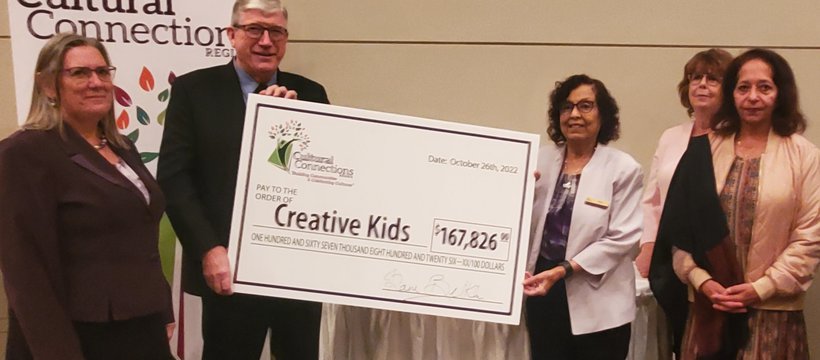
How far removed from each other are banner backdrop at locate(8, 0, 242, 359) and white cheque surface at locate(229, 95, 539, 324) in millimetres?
970

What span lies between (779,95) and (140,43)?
2472mm

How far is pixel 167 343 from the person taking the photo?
2211mm

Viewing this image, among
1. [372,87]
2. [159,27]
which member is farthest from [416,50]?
[159,27]

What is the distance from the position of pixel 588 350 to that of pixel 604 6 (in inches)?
69.9

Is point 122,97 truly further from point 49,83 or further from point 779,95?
point 779,95

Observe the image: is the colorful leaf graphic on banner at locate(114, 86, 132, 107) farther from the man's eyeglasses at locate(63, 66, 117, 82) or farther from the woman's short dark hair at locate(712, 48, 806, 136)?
the woman's short dark hair at locate(712, 48, 806, 136)

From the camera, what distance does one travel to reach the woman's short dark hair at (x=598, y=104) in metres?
2.65

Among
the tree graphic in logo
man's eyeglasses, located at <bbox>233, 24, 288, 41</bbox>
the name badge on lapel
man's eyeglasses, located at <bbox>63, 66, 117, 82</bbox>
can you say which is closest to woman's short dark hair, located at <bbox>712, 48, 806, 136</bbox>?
the name badge on lapel

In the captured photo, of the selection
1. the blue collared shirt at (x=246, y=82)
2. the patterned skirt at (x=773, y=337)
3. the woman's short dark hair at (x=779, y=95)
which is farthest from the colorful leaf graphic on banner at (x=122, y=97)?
the patterned skirt at (x=773, y=337)

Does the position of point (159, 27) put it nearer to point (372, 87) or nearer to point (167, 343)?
point (372, 87)

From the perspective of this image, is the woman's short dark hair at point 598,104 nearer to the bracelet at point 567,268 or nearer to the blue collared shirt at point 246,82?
the bracelet at point 567,268

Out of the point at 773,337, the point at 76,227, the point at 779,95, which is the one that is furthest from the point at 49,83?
the point at 773,337

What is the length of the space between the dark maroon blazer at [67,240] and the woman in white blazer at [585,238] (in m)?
1.27

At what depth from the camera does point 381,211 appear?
2.47 m
